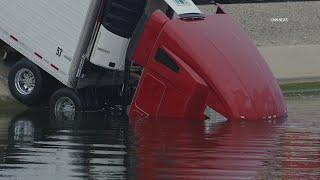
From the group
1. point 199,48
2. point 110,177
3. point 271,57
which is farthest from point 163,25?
point 271,57

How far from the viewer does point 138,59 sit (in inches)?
730

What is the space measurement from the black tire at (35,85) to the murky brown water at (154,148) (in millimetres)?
432

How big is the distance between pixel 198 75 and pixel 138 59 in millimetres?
1365

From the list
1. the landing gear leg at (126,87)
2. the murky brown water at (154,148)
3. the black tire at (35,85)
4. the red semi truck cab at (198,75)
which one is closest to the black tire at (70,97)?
the murky brown water at (154,148)

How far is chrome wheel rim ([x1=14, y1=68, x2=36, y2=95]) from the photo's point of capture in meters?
19.8

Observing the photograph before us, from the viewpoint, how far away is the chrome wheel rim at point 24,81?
19828mm

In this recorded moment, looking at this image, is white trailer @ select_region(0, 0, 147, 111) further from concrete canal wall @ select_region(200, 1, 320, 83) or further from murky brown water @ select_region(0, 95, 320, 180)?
concrete canal wall @ select_region(200, 1, 320, 83)

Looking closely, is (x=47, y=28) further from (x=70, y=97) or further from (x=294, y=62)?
(x=294, y=62)

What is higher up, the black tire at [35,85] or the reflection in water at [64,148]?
the black tire at [35,85]

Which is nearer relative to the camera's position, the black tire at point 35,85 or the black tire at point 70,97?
the black tire at point 70,97

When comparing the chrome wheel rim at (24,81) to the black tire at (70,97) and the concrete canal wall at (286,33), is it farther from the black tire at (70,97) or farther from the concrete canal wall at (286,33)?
the concrete canal wall at (286,33)

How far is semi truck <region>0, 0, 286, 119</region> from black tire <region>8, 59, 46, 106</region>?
2 cm

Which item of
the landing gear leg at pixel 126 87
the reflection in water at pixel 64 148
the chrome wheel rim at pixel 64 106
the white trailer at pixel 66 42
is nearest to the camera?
the reflection in water at pixel 64 148

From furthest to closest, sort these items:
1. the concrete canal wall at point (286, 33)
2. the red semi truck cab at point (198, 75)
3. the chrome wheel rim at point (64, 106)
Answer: the concrete canal wall at point (286, 33) < the chrome wheel rim at point (64, 106) < the red semi truck cab at point (198, 75)
